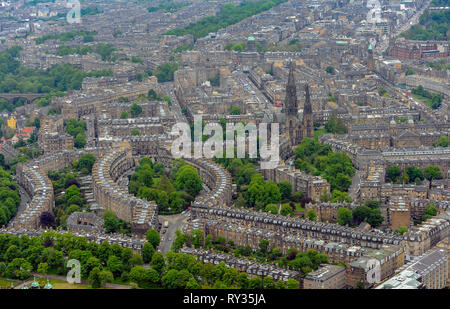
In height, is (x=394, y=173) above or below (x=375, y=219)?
above

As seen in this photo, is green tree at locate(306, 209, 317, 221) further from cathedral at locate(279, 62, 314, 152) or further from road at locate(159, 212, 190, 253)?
cathedral at locate(279, 62, 314, 152)

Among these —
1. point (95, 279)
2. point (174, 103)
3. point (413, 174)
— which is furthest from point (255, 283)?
point (174, 103)

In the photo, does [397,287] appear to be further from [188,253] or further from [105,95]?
[105,95]

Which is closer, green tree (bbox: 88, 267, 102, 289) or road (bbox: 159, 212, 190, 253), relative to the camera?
green tree (bbox: 88, 267, 102, 289)

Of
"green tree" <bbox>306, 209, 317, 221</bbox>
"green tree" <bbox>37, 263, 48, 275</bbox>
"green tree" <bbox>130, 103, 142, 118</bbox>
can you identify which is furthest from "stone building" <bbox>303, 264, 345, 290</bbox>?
"green tree" <bbox>130, 103, 142, 118</bbox>

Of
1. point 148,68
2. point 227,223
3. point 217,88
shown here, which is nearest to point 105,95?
point 217,88

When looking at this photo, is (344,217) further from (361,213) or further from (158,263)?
(158,263)

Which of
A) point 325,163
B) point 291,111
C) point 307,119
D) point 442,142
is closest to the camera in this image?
point 325,163
